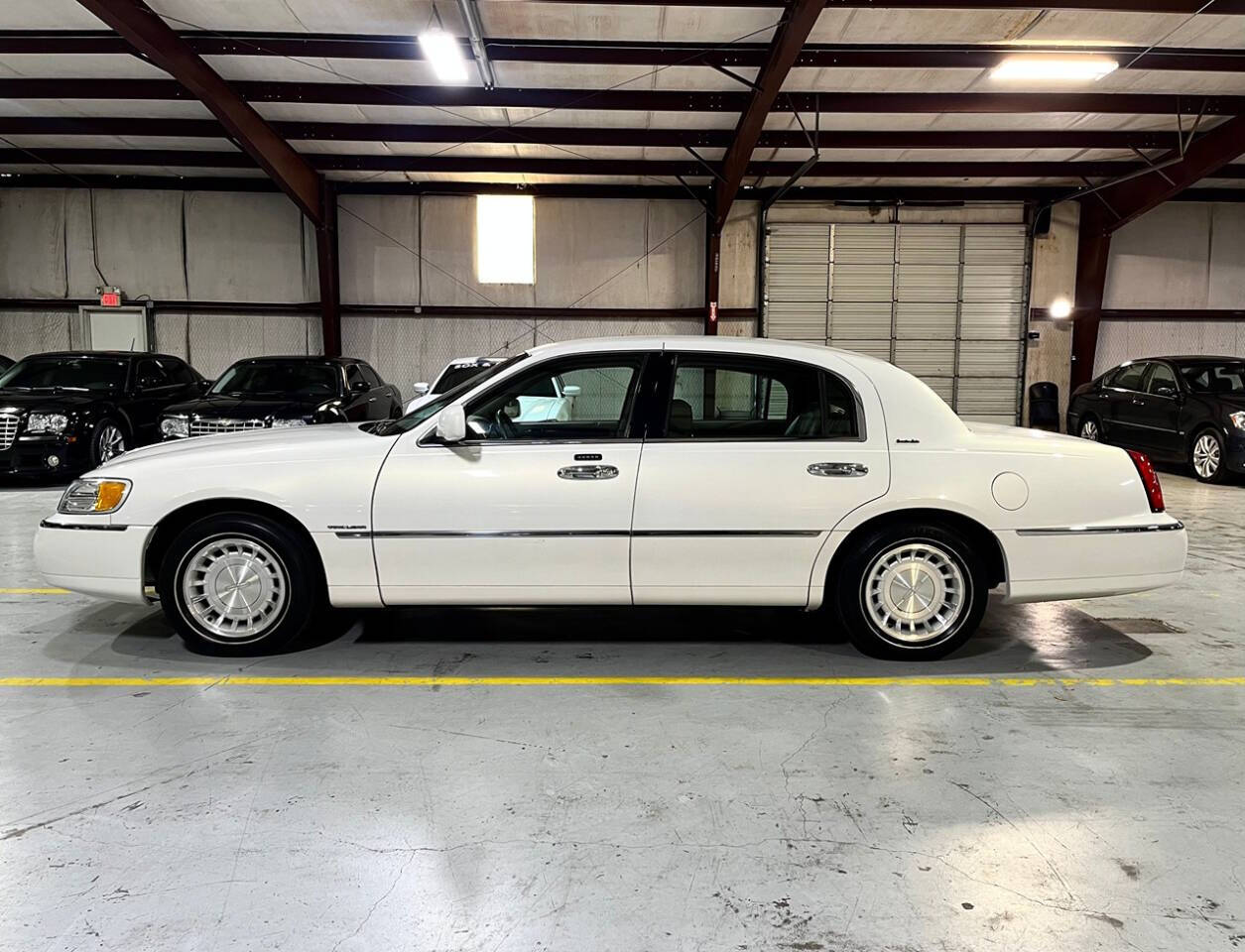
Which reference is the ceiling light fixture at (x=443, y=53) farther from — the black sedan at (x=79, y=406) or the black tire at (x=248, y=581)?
the black tire at (x=248, y=581)

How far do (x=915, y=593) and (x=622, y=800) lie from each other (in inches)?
77.3

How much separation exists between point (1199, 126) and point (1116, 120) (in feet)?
4.73

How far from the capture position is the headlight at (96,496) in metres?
4.05

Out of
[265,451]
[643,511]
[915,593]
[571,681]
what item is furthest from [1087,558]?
[265,451]

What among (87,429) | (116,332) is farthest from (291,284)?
(87,429)

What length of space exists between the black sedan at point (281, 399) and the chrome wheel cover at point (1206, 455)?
32.3 ft

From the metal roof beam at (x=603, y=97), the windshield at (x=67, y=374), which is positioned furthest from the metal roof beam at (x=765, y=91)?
the windshield at (x=67, y=374)

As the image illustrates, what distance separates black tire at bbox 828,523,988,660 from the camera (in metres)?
4.05

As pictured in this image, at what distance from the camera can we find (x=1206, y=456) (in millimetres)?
10570

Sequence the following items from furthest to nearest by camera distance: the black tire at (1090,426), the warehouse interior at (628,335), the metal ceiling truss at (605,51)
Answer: the black tire at (1090,426) → the metal ceiling truss at (605,51) → the warehouse interior at (628,335)

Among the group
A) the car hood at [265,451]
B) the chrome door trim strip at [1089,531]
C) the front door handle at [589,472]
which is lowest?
the chrome door trim strip at [1089,531]

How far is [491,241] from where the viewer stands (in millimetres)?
16812

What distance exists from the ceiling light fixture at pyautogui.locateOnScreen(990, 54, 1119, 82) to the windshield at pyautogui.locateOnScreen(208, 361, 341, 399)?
9274 millimetres

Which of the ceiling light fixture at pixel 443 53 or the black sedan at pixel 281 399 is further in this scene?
the ceiling light fixture at pixel 443 53
